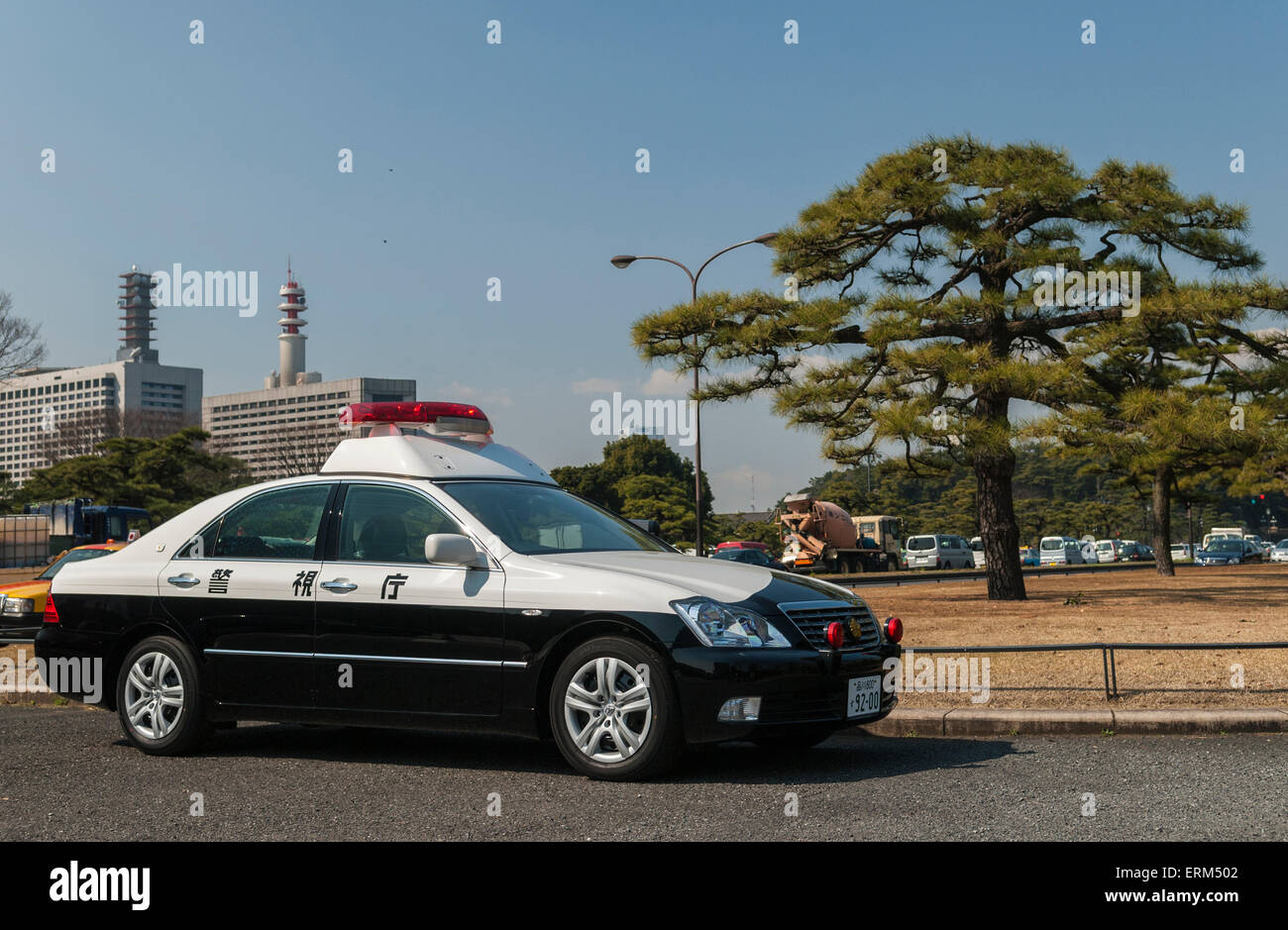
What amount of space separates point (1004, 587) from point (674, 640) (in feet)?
58.1

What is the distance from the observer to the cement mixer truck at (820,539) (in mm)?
51594

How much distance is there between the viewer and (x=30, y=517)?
6662 centimetres

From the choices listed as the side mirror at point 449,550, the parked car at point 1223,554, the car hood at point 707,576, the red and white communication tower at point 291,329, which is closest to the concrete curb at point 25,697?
the side mirror at point 449,550

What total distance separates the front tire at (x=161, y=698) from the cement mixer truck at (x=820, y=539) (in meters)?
43.2

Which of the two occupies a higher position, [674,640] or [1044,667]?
[674,640]

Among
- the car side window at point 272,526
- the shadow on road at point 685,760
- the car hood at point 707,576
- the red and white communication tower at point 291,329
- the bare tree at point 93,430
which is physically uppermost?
the red and white communication tower at point 291,329

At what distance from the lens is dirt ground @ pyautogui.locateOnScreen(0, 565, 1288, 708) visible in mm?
8656

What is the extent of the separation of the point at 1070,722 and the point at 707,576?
2880mm

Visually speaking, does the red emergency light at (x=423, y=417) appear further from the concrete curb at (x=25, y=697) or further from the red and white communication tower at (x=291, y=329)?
the red and white communication tower at (x=291, y=329)

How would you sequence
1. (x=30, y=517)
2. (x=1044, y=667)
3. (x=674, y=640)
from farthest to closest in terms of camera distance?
(x=30, y=517)
(x=1044, y=667)
(x=674, y=640)

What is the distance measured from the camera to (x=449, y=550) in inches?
243

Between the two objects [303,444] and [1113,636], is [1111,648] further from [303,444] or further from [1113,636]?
[303,444]
